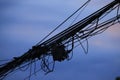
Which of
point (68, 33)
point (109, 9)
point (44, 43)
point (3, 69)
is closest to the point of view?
point (109, 9)

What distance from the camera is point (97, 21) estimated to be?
32.9 feet

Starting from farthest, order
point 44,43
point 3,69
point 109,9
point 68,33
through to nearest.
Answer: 1. point 3,69
2. point 44,43
3. point 68,33
4. point 109,9

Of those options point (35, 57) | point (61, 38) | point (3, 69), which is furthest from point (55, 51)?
point (3, 69)

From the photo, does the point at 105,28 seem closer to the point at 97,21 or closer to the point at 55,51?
the point at 97,21

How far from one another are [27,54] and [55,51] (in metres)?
1.56

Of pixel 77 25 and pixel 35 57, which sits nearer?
pixel 77 25

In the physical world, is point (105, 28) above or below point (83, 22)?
below

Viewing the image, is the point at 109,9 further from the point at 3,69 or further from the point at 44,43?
the point at 3,69

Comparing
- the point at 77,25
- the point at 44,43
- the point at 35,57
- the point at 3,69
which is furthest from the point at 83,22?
the point at 3,69

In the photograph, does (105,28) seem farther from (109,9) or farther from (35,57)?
(35,57)

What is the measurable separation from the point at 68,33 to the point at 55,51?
2.86 feet

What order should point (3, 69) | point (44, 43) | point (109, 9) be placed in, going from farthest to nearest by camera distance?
point (3, 69), point (44, 43), point (109, 9)

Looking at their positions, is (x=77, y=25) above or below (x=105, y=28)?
above

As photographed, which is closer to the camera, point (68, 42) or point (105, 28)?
point (105, 28)
